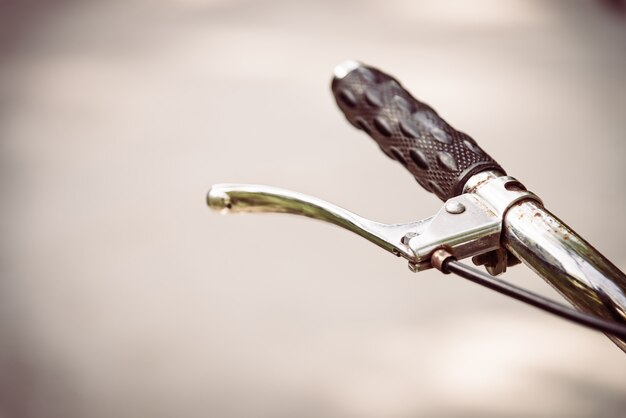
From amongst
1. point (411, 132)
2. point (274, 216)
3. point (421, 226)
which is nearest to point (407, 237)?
point (421, 226)

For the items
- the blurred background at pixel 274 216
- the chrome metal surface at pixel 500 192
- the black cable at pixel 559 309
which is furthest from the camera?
the blurred background at pixel 274 216

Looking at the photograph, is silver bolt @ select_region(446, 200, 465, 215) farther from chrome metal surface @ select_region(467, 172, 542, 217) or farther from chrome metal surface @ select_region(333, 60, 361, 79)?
chrome metal surface @ select_region(333, 60, 361, 79)

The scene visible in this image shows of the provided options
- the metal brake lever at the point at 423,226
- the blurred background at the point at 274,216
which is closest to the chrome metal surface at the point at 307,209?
the metal brake lever at the point at 423,226

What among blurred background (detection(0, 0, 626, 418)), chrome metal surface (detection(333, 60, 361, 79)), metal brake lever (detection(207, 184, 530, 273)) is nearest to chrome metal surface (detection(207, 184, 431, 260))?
metal brake lever (detection(207, 184, 530, 273))

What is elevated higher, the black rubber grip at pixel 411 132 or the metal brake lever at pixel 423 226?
the black rubber grip at pixel 411 132

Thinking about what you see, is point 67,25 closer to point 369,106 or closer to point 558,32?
point 558,32

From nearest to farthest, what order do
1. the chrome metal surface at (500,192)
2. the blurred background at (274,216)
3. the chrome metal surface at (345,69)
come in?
the chrome metal surface at (500,192) → the chrome metal surface at (345,69) → the blurred background at (274,216)

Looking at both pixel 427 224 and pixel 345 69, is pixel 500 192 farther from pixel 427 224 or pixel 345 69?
pixel 345 69

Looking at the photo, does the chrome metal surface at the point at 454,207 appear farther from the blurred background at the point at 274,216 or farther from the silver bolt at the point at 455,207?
the blurred background at the point at 274,216
